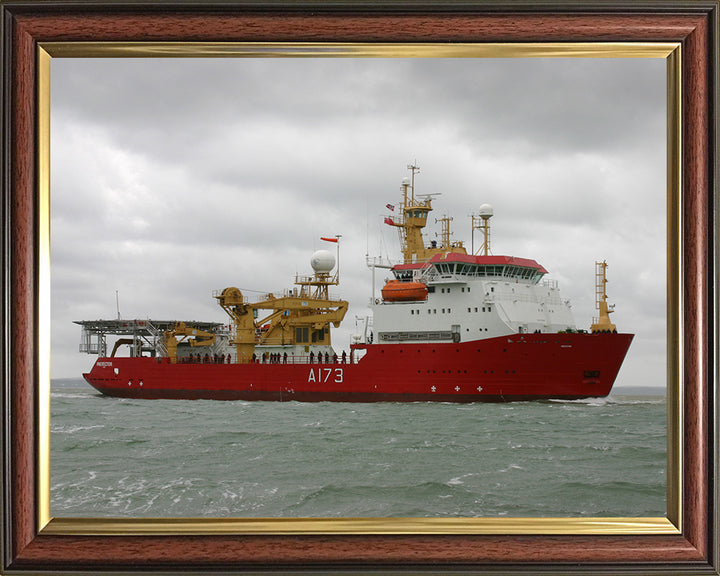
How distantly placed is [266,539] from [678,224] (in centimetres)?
295

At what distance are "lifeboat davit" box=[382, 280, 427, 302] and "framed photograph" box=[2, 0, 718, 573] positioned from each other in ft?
76.1

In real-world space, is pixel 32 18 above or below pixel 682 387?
above

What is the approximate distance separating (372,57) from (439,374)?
860 inches

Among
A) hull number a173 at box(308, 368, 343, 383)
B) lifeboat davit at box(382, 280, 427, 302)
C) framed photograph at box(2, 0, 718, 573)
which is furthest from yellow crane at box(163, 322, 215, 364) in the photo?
framed photograph at box(2, 0, 718, 573)

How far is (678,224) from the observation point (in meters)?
3.96

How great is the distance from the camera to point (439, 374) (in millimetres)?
25203

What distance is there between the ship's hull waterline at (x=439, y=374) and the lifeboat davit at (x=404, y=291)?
216cm

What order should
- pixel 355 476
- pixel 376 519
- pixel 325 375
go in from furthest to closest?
pixel 325 375 → pixel 355 476 → pixel 376 519

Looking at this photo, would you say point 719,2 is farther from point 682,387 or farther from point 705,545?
point 705,545

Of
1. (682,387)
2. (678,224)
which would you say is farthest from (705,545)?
(678,224)

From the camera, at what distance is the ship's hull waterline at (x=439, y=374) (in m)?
23.3

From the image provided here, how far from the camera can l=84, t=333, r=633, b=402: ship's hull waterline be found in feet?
76.3

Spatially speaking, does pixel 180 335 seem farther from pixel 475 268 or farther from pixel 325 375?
pixel 475 268

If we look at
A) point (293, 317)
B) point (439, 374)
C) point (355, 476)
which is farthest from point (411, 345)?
point (355, 476)
